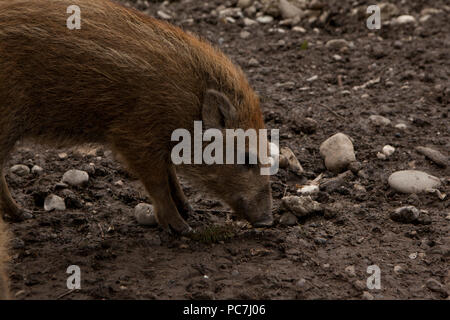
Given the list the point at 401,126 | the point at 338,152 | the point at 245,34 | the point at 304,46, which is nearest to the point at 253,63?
the point at 304,46

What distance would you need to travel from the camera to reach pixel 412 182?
17.4 feet

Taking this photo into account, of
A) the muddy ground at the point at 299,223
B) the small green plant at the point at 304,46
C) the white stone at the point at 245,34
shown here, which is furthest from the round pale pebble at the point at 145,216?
the white stone at the point at 245,34

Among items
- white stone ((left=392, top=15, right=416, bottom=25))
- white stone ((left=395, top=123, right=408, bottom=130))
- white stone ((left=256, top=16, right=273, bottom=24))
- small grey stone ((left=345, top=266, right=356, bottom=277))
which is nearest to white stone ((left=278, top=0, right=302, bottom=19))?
white stone ((left=256, top=16, right=273, bottom=24))

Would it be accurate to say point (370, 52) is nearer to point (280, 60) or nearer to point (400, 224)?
point (280, 60)

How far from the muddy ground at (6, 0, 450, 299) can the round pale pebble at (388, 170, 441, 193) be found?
2.9 inches

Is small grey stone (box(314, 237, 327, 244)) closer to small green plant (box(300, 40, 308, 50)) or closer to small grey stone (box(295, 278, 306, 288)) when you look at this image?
small grey stone (box(295, 278, 306, 288))

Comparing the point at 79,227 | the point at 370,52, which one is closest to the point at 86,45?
the point at 79,227

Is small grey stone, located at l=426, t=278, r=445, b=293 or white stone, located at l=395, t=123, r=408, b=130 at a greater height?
white stone, located at l=395, t=123, r=408, b=130

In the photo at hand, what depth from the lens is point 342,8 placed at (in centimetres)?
917

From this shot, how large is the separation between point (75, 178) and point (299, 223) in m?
2.00

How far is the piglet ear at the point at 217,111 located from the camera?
4.51 m

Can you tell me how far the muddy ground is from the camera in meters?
4.10

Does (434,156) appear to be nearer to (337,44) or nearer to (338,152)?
(338,152)

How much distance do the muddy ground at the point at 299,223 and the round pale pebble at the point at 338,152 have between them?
102 mm
